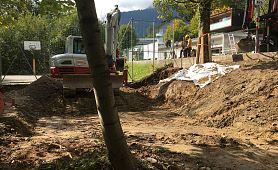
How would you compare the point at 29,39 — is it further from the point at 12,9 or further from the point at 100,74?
the point at 100,74

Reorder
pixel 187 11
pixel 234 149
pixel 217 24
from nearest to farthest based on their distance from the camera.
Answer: pixel 234 149
pixel 187 11
pixel 217 24

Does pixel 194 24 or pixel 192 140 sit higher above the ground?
pixel 194 24

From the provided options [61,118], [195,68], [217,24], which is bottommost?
[61,118]

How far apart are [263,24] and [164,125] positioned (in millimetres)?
7523

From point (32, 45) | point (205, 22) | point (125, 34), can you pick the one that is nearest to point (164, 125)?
point (205, 22)

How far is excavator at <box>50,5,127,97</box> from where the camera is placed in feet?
47.5

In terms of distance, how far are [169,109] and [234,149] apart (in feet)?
21.4

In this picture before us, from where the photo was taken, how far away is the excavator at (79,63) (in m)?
14.5

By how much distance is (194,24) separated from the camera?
60469mm

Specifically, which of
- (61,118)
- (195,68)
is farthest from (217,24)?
(61,118)

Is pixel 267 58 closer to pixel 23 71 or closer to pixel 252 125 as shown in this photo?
pixel 252 125

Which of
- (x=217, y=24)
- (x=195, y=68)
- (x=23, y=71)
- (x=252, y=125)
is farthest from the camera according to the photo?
(x=23, y=71)

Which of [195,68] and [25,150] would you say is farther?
[195,68]

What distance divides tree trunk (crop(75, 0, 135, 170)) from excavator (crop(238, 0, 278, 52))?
12.4 m
